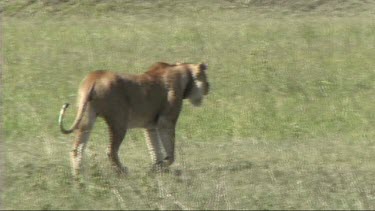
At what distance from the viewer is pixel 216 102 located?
20094mm

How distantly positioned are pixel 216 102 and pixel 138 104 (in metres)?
8.35

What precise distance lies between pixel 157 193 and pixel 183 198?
359 mm

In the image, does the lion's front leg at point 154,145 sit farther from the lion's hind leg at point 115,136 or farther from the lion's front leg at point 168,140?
the lion's hind leg at point 115,136

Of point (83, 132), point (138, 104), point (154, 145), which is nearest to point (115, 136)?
point (83, 132)

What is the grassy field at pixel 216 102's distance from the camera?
10.2 metres

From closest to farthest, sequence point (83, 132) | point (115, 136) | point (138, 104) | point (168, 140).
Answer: point (83, 132), point (115, 136), point (138, 104), point (168, 140)

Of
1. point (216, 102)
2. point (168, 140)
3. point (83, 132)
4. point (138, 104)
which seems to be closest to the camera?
point (83, 132)

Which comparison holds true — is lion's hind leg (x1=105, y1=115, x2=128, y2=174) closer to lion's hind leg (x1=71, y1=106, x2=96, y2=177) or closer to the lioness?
the lioness

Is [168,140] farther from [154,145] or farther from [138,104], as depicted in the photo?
[138,104]

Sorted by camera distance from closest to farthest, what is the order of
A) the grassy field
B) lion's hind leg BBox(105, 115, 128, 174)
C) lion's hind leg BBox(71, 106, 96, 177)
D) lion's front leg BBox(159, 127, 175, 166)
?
the grassy field, lion's hind leg BBox(71, 106, 96, 177), lion's hind leg BBox(105, 115, 128, 174), lion's front leg BBox(159, 127, 175, 166)

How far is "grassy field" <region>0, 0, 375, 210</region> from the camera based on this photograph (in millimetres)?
10156

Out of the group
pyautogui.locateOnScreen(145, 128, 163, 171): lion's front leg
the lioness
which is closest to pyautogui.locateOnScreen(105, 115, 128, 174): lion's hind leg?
the lioness

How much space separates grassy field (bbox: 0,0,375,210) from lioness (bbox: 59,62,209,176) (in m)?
0.29

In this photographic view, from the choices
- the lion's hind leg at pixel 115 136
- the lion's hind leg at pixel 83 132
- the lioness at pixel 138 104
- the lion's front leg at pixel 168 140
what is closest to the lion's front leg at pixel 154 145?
the lioness at pixel 138 104
